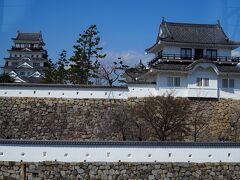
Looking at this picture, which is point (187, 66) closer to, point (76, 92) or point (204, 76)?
point (204, 76)

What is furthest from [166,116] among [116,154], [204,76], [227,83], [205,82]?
[227,83]

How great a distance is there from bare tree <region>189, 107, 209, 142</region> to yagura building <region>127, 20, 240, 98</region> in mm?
1077

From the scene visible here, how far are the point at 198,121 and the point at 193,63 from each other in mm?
3252

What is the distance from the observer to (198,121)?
2083 centimetres

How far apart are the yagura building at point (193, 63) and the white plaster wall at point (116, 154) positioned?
7.39 m

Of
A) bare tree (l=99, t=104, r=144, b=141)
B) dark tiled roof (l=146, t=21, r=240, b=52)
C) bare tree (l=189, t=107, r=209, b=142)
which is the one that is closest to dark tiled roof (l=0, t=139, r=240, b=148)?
bare tree (l=99, t=104, r=144, b=141)

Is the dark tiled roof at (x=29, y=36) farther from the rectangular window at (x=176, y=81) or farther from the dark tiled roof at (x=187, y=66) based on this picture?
the rectangular window at (x=176, y=81)

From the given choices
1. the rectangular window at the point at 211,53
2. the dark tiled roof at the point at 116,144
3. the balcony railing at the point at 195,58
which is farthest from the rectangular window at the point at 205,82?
the dark tiled roof at the point at 116,144

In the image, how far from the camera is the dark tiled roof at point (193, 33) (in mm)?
24547

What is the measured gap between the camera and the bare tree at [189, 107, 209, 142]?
66.9 ft

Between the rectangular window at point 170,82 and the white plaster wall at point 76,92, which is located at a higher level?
the rectangular window at point 170,82

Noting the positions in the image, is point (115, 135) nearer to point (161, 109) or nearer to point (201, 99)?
point (161, 109)

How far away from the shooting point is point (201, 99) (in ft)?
73.1

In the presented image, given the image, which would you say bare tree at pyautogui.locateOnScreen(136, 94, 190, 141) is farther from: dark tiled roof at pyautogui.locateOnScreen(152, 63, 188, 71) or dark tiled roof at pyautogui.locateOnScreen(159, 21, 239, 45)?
dark tiled roof at pyautogui.locateOnScreen(159, 21, 239, 45)
